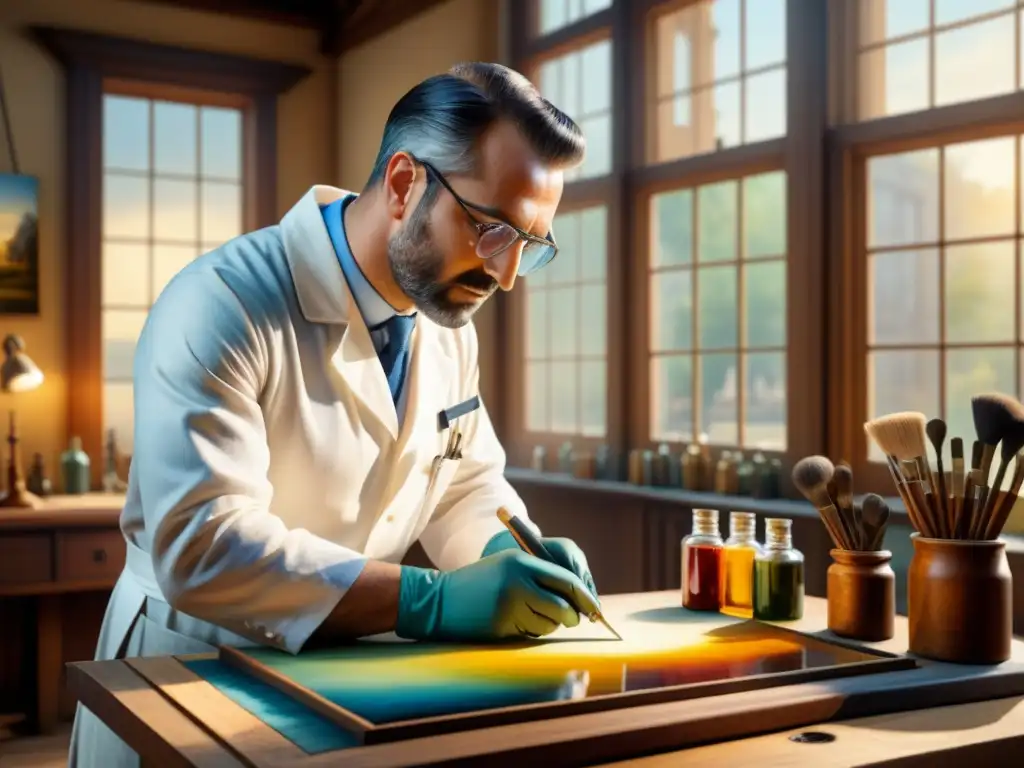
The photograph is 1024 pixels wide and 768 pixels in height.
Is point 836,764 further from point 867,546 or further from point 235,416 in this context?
point 235,416

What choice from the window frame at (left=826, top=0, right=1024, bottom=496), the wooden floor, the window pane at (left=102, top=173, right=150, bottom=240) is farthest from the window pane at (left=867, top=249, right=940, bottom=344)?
the window pane at (left=102, top=173, right=150, bottom=240)

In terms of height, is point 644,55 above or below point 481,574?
above

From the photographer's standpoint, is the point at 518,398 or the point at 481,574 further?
the point at 518,398

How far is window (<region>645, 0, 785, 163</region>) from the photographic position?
156 inches

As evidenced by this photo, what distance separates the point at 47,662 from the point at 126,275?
6.51 ft

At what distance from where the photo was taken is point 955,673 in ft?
4.72

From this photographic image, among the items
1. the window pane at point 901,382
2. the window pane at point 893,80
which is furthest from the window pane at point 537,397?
the window pane at point 893,80

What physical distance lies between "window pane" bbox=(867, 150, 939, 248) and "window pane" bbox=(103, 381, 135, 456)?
3.67 meters

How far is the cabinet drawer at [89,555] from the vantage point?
4.48m

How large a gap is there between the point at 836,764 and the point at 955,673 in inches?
16.1

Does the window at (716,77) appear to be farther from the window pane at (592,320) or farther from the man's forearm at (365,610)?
the man's forearm at (365,610)

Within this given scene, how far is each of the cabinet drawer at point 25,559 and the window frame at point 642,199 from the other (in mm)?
1995

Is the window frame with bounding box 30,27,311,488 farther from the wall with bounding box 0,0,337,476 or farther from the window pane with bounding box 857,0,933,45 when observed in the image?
the window pane with bounding box 857,0,933,45

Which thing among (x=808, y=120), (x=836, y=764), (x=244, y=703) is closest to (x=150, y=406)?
(x=244, y=703)
